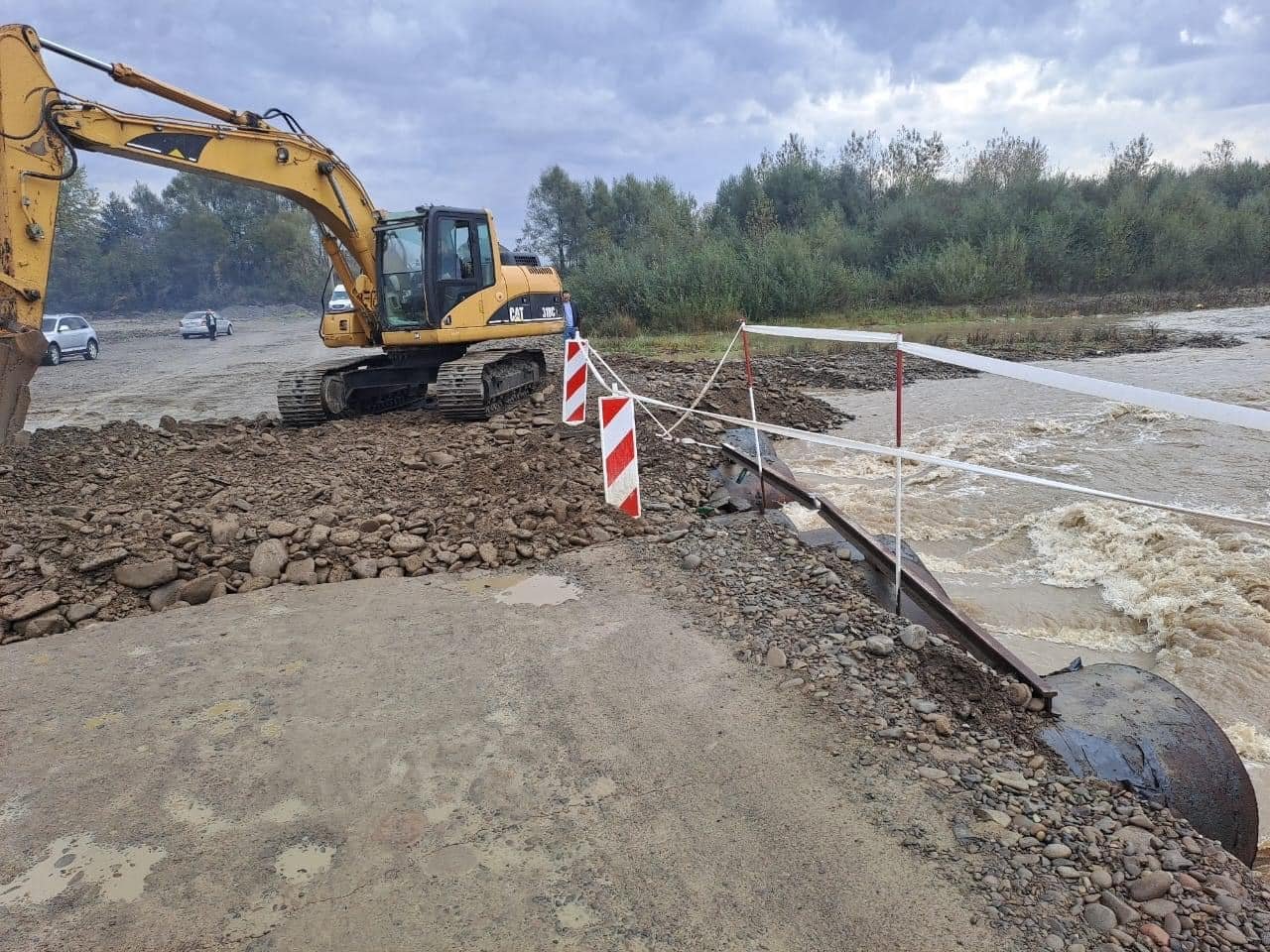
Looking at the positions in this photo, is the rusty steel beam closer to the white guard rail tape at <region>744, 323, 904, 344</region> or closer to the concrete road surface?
the concrete road surface

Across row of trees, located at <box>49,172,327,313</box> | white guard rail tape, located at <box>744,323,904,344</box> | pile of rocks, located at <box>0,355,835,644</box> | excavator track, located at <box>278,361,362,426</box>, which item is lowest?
pile of rocks, located at <box>0,355,835,644</box>

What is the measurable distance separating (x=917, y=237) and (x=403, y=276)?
1156 inches

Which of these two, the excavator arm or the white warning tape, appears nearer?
the excavator arm

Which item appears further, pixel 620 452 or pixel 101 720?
pixel 620 452

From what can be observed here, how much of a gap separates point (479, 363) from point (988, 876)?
7.95 metres

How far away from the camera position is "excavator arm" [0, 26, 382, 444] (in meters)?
7.18

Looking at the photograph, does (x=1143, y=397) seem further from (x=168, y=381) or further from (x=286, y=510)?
(x=168, y=381)

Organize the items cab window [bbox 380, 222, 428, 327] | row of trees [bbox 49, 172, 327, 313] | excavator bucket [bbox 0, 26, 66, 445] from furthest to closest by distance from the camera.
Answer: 1. row of trees [bbox 49, 172, 327, 313]
2. cab window [bbox 380, 222, 428, 327]
3. excavator bucket [bbox 0, 26, 66, 445]

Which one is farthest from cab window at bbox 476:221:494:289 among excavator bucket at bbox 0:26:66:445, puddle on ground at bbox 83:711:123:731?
puddle on ground at bbox 83:711:123:731

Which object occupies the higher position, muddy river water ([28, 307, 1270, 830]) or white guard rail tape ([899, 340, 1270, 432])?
white guard rail tape ([899, 340, 1270, 432])

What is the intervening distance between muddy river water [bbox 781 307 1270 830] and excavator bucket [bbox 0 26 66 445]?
766cm

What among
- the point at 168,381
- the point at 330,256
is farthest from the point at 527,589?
the point at 168,381

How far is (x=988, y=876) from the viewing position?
7.84ft

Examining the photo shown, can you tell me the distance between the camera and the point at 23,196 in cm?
720
